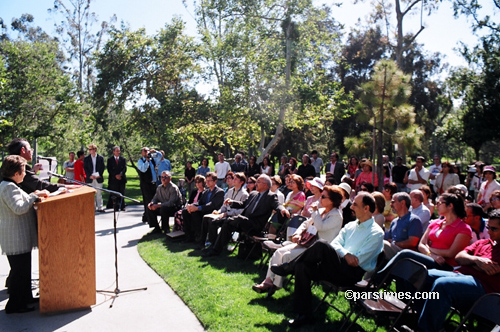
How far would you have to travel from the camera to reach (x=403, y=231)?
5.36 m

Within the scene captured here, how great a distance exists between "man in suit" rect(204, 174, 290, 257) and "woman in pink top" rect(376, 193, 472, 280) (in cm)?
258

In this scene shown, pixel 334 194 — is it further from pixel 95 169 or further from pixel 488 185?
pixel 95 169

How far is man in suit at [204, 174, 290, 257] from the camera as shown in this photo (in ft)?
23.0

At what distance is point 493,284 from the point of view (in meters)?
3.71

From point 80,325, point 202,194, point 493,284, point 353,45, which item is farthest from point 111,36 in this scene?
point 353,45

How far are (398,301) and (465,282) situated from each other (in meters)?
0.63

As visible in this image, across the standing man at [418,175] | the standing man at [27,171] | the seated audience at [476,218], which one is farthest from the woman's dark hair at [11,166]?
the standing man at [418,175]

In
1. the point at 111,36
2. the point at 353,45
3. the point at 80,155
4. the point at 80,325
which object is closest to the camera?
the point at 80,325

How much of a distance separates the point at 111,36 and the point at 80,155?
8283 millimetres

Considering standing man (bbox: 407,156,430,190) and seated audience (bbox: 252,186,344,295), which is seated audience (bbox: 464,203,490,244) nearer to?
seated audience (bbox: 252,186,344,295)

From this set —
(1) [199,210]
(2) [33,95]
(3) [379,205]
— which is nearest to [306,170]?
(1) [199,210]

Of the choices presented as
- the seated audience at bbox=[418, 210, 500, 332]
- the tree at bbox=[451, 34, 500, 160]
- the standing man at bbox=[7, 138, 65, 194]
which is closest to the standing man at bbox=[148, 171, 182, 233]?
the standing man at bbox=[7, 138, 65, 194]

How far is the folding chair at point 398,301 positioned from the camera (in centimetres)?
366

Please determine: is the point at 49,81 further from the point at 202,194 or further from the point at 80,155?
the point at 202,194
